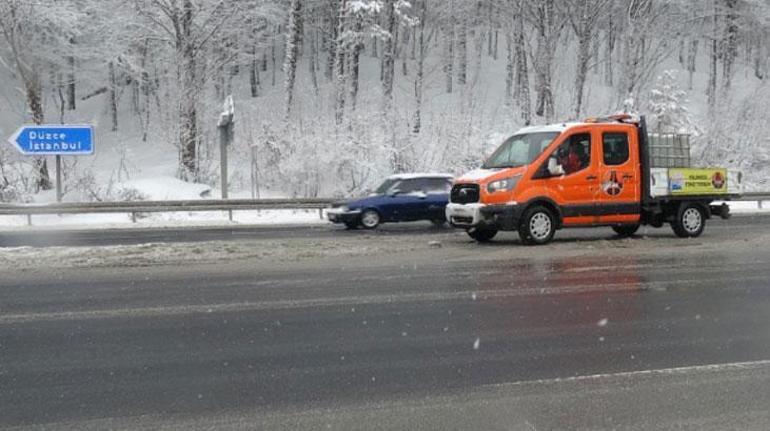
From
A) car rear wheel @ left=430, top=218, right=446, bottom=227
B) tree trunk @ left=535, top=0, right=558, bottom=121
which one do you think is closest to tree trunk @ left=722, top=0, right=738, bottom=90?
tree trunk @ left=535, top=0, right=558, bottom=121

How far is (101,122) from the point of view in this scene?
50.9m

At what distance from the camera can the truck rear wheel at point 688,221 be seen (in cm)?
1573

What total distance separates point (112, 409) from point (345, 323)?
2939 millimetres

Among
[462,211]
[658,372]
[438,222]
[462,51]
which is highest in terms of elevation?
[462,51]

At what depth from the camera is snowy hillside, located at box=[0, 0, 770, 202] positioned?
2875 centimetres

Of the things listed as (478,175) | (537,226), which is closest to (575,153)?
(537,226)

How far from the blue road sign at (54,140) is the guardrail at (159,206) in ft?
6.77

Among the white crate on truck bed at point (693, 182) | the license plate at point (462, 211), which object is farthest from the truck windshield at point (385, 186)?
the white crate on truck bed at point (693, 182)

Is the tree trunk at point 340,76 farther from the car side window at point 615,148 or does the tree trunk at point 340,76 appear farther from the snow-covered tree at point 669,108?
the car side window at point 615,148

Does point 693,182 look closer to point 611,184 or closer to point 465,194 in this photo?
point 611,184

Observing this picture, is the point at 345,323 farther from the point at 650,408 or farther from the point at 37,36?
the point at 37,36

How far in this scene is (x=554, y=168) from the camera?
46.5 ft

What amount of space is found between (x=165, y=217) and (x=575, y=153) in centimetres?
1480

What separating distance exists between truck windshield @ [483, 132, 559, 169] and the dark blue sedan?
488 centimetres
